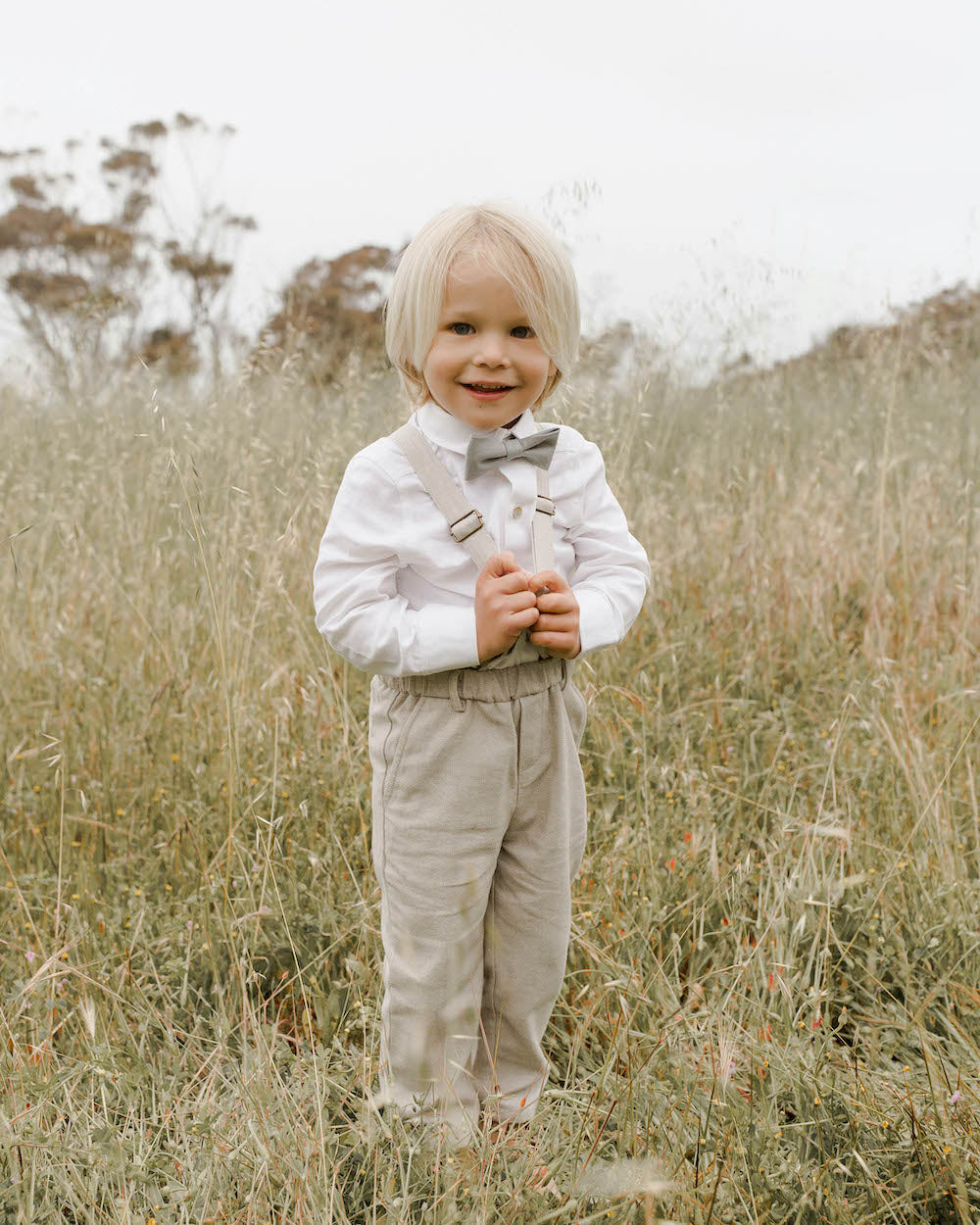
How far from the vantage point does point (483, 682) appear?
1485 millimetres

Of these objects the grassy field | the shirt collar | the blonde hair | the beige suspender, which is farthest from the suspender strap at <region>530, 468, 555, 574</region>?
the grassy field

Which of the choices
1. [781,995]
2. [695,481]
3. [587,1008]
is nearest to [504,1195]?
[587,1008]

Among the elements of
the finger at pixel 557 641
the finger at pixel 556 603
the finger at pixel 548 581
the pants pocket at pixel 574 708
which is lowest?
the pants pocket at pixel 574 708

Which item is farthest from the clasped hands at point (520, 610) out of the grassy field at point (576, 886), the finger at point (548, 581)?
the grassy field at point (576, 886)

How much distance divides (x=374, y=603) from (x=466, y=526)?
162 millimetres

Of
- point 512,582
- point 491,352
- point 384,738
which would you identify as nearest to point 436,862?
point 384,738

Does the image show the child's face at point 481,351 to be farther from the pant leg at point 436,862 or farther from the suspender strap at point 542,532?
the pant leg at point 436,862

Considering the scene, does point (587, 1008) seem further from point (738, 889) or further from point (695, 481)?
point (695, 481)

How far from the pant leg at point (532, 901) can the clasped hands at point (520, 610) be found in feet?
0.40

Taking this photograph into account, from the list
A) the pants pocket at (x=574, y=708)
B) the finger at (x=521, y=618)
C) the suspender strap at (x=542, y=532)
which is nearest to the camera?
the finger at (x=521, y=618)

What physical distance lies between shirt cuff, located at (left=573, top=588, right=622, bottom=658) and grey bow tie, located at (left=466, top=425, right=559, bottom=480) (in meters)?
0.20

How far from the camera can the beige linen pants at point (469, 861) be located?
58.7 inches

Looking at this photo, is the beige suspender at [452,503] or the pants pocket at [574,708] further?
the pants pocket at [574,708]

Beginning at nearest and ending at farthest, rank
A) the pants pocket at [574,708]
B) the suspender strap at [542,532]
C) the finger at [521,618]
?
1. the finger at [521,618]
2. the suspender strap at [542,532]
3. the pants pocket at [574,708]
